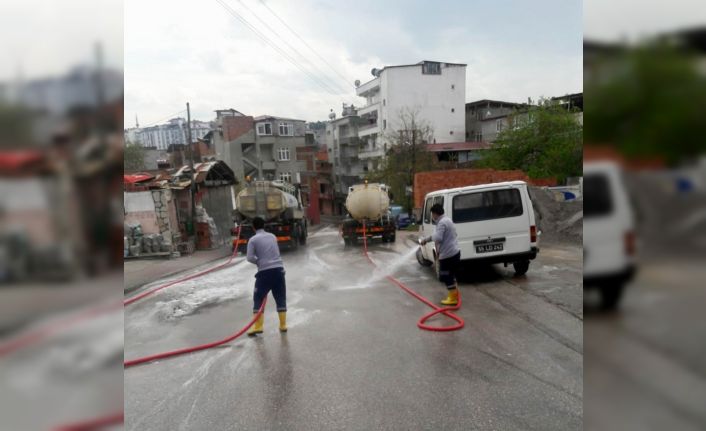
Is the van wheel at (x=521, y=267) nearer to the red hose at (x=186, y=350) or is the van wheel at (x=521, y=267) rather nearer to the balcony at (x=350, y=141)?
the red hose at (x=186, y=350)

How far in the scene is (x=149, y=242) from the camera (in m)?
15.6

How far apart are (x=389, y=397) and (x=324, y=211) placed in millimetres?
49980

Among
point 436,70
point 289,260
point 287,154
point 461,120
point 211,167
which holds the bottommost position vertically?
point 289,260

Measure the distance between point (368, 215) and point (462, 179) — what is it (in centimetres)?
725

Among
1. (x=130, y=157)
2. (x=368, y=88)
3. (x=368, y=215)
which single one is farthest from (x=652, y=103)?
(x=368, y=88)

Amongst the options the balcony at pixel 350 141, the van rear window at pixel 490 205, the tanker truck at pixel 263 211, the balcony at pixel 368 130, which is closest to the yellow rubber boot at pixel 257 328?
the van rear window at pixel 490 205

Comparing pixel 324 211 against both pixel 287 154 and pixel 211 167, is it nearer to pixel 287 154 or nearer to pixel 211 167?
pixel 287 154

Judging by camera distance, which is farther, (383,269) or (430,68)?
(430,68)

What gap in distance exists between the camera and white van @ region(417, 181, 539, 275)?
8125 millimetres

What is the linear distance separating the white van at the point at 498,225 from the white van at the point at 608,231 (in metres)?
7.42

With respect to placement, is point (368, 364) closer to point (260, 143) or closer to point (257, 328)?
point (257, 328)

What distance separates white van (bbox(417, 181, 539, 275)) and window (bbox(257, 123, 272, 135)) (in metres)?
39.3

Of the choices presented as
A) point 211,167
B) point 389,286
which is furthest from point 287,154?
point 389,286

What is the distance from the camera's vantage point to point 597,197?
854 millimetres
